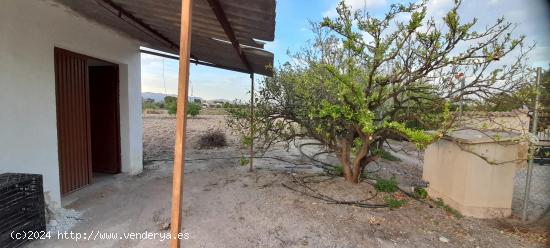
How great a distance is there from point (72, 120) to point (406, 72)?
4765mm

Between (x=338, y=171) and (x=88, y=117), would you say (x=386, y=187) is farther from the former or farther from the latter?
(x=88, y=117)

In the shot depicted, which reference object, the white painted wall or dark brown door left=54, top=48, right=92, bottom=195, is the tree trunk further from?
dark brown door left=54, top=48, right=92, bottom=195

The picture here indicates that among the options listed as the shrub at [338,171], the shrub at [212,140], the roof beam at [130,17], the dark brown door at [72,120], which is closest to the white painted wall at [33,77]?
the dark brown door at [72,120]

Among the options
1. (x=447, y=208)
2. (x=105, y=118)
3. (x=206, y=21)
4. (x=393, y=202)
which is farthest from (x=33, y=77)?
(x=447, y=208)

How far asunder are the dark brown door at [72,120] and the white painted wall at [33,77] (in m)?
0.38

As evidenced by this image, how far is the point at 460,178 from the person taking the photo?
4.01 metres

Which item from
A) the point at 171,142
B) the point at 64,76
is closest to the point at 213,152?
the point at 171,142

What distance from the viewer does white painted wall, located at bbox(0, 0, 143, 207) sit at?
3.05 m

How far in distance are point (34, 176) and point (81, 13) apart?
228cm

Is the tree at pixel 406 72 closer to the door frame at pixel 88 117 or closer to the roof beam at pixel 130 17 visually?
the roof beam at pixel 130 17

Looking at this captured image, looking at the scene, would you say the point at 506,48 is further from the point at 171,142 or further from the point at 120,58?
the point at 171,142

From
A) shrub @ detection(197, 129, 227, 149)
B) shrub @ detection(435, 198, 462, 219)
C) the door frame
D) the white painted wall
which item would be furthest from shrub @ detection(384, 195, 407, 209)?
shrub @ detection(197, 129, 227, 149)

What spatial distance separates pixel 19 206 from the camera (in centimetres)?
276

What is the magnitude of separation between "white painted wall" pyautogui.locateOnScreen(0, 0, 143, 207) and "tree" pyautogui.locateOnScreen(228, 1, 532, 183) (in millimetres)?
3102
